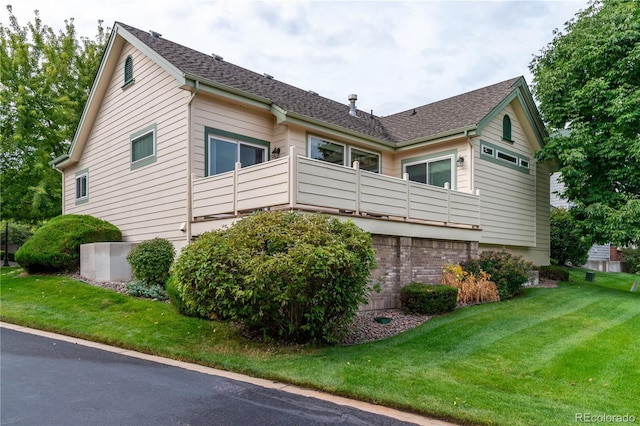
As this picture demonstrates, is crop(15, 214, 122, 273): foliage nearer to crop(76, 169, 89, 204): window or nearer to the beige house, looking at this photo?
the beige house

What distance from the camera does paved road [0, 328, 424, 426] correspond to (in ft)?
14.6

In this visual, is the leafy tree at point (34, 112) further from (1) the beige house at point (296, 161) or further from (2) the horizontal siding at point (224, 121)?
(2) the horizontal siding at point (224, 121)

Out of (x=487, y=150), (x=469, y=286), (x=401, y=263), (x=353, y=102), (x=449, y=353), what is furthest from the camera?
(x=353, y=102)

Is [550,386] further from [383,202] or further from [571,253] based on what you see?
[571,253]

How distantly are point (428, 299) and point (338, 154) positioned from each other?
19.2 ft

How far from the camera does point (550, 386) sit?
213 inches

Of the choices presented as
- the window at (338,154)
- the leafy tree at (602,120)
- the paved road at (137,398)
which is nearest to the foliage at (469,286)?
Answer: the window at (338,154)

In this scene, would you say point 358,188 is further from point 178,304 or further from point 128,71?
point 128,71

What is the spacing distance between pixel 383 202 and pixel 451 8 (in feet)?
22.3

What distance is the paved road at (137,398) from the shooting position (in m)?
4.46

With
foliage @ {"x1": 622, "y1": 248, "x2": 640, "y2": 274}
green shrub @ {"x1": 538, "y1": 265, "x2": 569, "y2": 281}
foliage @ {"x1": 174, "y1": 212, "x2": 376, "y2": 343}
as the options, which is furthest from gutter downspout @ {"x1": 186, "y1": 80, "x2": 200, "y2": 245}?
foliage @ {"x1": 622, "y1": 248, "x2": 640, "y2": 274}

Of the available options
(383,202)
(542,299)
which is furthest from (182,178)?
(542,299)

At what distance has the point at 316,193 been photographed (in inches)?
353

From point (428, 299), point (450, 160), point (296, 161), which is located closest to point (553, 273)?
point (450, 160)
